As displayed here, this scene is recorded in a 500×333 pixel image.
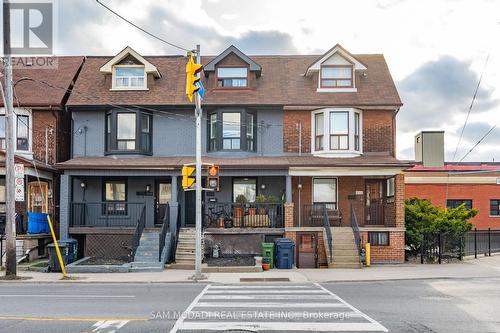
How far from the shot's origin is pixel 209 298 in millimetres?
14109

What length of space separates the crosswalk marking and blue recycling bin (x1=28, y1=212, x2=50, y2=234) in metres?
12.3

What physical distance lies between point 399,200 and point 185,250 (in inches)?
396

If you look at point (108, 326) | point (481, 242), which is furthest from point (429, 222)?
point (108, 326)

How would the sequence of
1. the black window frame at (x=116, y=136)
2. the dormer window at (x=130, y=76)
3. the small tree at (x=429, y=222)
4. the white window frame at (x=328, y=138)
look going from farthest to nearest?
1. the dormer window at (x=130, y=76)
2. the black window frame at (x=116, y=136)
3. the white window frame at (x=328, y=138)
4. the small tree at (x=429, y=222)

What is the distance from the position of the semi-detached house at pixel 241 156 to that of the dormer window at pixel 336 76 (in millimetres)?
52

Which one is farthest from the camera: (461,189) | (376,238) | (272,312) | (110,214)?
(461,189)

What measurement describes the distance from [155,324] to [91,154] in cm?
1772

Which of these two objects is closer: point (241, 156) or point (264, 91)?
point (241, 156)

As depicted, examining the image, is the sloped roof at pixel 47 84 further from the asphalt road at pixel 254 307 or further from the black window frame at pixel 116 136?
the asphalt road at pixel 254 307

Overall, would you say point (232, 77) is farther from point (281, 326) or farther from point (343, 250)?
point (281, 326)

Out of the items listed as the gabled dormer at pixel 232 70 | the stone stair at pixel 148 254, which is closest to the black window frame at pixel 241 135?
the gabled dormer at pixel 232 70

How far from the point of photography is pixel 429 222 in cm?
2533

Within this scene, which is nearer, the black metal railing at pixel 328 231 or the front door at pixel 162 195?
the black metal railing at pixel 328 231

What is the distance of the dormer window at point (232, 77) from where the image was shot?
27641mm
